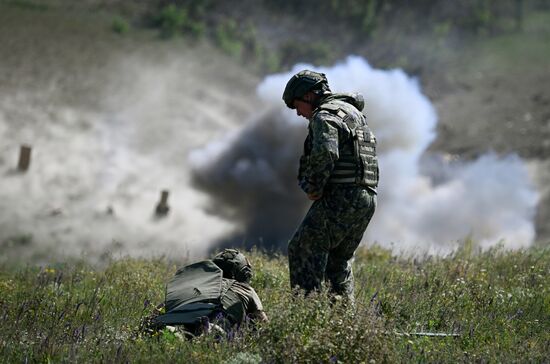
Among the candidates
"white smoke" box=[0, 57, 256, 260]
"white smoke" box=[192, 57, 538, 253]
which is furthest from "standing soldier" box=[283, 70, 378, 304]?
"white smoke" box=[192, 57, 538, 253]

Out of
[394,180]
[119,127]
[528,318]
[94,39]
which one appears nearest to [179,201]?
[119,127]

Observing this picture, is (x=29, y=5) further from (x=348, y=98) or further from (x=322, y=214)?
(x=322, y=214)

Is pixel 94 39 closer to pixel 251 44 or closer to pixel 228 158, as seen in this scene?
pixel 251 44

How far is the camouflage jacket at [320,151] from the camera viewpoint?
6332mm

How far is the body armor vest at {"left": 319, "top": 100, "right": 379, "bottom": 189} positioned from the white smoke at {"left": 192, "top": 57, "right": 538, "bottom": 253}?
45.6 feet

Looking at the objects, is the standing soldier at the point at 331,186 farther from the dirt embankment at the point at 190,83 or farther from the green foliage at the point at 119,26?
the green foliage at the point at 119,26

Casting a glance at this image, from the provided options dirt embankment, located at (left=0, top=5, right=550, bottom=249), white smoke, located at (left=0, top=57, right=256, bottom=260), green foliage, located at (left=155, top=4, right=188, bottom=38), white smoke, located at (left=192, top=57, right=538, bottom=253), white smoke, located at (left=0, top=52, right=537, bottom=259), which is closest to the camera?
white smoke, located at (left=0, top=57, right=256, bottom=260)

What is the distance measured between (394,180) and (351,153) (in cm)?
1624

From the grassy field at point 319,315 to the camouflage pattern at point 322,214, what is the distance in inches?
13.8

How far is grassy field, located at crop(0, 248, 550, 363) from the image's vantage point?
18.5ft

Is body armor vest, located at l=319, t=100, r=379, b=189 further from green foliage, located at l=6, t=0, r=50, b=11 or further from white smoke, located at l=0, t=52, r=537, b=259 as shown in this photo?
Answer: green foliage, located at l=6, t=0, r=50, b=11

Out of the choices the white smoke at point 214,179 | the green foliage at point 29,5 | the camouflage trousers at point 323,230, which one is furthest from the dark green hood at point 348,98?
the green foliage at point 29,5

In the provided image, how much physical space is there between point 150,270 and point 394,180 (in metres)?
14.5

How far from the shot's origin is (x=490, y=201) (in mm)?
23062
